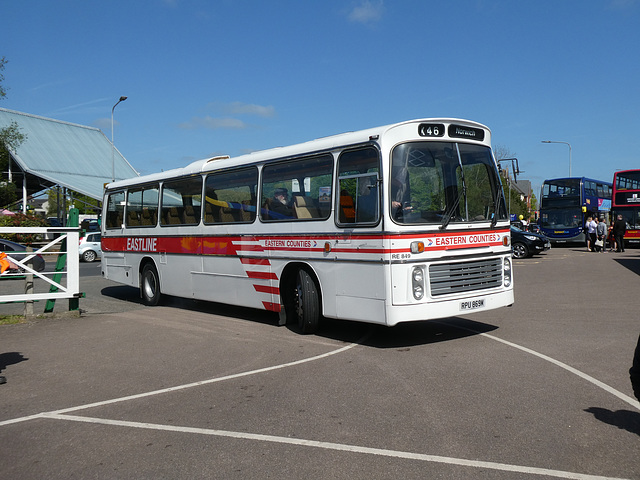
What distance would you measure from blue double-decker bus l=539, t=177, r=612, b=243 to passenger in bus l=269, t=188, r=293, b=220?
108 ft

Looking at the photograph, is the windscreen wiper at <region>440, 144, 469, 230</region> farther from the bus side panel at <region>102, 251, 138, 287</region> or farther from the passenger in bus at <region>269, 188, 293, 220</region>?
the bus side panel at <region>102, 251, 138, 287</region>

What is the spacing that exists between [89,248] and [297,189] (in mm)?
25359

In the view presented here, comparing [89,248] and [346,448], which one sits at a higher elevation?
[89,248]

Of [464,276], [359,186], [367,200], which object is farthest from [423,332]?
[359,186]

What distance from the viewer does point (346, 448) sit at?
4.48m

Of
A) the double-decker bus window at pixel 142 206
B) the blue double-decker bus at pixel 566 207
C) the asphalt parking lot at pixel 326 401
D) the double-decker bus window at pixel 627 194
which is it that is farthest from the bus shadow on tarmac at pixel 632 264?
the double-decker bus window at pixel 142 206

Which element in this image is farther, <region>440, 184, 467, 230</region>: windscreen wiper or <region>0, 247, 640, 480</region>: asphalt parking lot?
<region>440, 184, 467, 230</region>: windscreen wiper

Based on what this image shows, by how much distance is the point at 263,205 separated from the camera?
33.7 ft

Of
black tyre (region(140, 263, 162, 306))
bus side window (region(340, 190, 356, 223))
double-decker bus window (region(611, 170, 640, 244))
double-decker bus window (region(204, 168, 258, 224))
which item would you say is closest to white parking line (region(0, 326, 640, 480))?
bus side window (region(340, 190, 356, 223))

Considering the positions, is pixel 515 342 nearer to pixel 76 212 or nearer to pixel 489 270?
pixel 489 270

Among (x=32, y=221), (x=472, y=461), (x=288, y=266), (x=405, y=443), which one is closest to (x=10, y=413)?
(x=405, y=443)

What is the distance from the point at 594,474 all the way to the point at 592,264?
2134 cm

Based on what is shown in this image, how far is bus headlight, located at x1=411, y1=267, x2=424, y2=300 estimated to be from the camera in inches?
311

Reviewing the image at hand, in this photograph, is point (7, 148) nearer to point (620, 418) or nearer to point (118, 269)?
point (118, 269)
